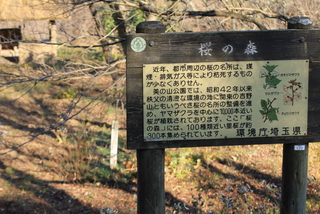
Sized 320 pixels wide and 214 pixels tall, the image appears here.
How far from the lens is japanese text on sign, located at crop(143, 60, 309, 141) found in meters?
3.10

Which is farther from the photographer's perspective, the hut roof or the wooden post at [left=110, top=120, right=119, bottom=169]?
the wooden post at [left=110, top=120, right=119, bottom=169]

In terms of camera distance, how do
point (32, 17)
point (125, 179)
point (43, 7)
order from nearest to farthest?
1. point (43, 7)
2. point (125, 179)
3. point (32, 17)

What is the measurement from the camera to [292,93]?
10.5 ft

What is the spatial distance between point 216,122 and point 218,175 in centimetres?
457

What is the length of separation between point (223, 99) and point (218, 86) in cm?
11

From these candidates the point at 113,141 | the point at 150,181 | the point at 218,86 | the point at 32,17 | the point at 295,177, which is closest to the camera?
the point at 218,86

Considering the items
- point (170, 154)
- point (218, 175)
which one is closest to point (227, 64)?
point (218, 175)

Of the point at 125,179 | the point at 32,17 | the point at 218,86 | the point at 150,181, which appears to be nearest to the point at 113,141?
the point at 125,179

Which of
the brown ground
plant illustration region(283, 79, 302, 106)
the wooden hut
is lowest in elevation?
Result: the brown ground

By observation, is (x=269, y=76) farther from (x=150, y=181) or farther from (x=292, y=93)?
(x=150, y=181)

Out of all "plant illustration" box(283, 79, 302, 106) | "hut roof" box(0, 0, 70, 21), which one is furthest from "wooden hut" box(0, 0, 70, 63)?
"plant illustration" box(283, 79, 302, 106)

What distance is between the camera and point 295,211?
346cm

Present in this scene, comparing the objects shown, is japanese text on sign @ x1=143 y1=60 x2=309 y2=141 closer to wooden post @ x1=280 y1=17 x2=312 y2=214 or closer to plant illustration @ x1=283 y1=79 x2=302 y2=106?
plant illustration @ x1=283 y1=79 x2=302 y2=106

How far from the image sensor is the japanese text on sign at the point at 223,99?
10.2 ft
